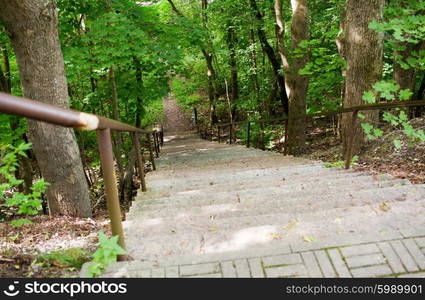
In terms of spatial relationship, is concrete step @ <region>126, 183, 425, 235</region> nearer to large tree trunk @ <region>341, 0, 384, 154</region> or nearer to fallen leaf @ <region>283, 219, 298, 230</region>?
fallen leaf @ <region>283, 219, 298, 230</region>

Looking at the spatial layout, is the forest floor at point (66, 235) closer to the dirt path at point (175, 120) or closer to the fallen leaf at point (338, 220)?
the fallen leaf at point (338, 220)

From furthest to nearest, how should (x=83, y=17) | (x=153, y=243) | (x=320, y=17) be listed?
(x=320, y=17) < (x=83, y=17) < (x=153, y=243)

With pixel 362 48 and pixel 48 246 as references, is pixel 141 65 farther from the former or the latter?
pixel 48 246

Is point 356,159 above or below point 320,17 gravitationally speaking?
below

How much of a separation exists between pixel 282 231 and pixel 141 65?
8084mm

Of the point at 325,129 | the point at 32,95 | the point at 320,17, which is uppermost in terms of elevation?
the point at 320,17

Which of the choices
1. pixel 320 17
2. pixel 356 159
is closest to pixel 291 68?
pixel 320 17

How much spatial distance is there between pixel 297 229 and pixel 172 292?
44.4 inches

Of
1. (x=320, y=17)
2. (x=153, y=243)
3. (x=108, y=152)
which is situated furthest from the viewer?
(x=320, y=17)

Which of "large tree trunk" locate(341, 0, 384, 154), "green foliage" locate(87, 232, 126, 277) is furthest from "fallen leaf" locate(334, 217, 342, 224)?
"large tree trunk" locate(341, 0, 384, 154)

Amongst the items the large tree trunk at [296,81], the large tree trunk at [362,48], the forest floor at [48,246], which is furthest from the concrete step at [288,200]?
the large tree trunk at [296,81]

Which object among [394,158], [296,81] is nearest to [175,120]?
[296,81]

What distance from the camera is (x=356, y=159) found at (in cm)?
547

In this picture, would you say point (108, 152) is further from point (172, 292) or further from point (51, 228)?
point (51, 228)
